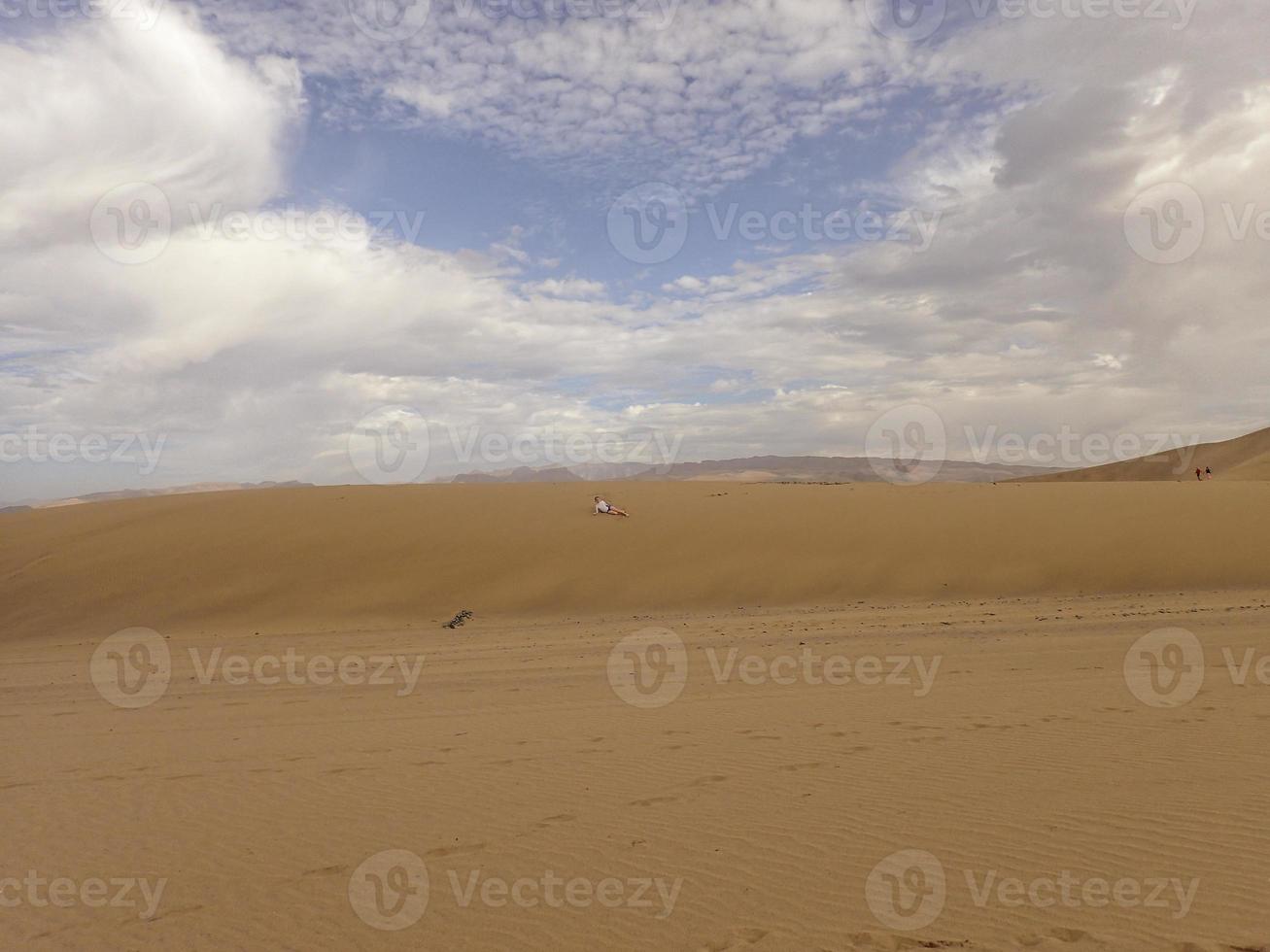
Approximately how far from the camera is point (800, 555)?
17.0 metres

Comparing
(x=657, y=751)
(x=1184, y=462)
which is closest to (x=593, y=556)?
(x=657, y=751)

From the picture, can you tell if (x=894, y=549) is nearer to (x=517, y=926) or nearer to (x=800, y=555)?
(x=800, y=555)

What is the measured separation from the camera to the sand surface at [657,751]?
3.94 metres

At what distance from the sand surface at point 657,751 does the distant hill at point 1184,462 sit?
120 ft

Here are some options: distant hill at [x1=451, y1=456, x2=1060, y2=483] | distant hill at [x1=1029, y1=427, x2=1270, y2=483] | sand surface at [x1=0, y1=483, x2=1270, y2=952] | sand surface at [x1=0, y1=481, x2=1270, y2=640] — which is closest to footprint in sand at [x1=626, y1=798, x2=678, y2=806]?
sand surface at [x1=0, y1=483, x2=1270, y2=952]

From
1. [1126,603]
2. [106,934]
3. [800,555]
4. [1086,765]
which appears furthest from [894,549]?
[106,934]

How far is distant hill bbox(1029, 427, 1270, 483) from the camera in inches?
1941

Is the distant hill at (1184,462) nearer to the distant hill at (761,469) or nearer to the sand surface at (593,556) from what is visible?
the sand surface at (593,556)

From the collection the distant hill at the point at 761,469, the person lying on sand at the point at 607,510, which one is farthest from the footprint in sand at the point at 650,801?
the distant hill at the point at 761,469

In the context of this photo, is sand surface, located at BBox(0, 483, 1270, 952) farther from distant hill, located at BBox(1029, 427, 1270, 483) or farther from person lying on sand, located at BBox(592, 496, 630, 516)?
distant hill, located at BBox(1029, 427, 1270, 483)

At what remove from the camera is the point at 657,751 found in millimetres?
6566

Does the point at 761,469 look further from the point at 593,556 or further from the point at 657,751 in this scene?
the point at 657,751

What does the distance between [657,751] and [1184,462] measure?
62.7m

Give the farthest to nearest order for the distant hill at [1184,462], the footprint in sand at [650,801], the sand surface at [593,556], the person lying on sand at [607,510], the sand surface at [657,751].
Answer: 1. the distant hill at [1184,462]
2. the person lying on sand at [607,510]
3. the sand surface at [593,556]
4. the footprint in sand at [650,801]
5. the sand surface at [657,751]
